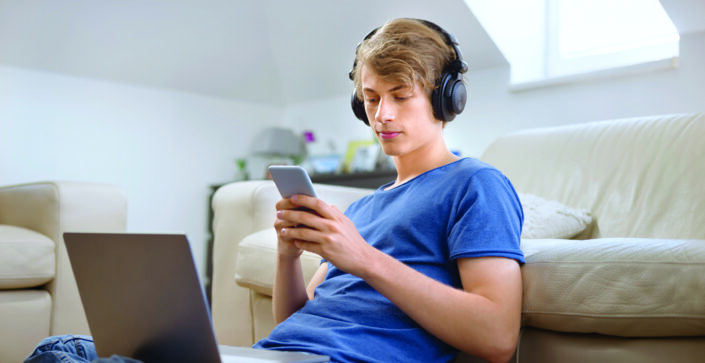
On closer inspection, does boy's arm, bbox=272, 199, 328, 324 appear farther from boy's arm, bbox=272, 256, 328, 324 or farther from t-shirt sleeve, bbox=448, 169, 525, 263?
t-shirt sleeve, bbox=448, 169, 525, 263

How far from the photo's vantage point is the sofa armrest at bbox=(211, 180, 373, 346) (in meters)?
1.77

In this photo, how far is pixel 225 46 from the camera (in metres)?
3.62

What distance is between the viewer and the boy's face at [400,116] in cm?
97

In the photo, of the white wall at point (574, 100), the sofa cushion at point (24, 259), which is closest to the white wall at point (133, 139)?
the white wall at point (574, 100)

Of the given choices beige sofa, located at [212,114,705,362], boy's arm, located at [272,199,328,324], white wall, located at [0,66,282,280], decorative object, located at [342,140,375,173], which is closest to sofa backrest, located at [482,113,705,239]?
beige sofa, located at [212,114,705,362]

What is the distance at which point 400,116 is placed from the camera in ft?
3.20

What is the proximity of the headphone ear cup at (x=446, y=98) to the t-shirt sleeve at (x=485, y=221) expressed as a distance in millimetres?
166

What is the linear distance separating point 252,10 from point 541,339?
9.85ft

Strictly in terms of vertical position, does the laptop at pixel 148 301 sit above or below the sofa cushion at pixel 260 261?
above

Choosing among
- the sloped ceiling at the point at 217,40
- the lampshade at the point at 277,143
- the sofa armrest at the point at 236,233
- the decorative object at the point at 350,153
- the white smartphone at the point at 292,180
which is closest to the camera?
the white smartphone at the point at 292,180

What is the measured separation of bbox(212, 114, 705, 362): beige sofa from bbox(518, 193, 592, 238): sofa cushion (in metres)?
0.06

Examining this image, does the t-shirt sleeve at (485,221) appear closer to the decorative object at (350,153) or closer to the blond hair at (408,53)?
the blond hair at (408,53)

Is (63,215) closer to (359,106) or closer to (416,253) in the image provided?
(359,106)

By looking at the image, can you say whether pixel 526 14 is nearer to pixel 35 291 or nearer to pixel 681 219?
pixel 681 219
